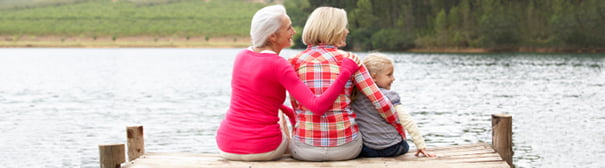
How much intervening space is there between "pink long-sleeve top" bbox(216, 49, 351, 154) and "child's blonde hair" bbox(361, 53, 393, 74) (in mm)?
648

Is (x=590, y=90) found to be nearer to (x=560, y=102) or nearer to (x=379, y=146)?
(x=560, y=102)

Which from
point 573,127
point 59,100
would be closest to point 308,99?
point 573,127

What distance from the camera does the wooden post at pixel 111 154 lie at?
23.3 feet

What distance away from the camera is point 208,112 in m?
26.5

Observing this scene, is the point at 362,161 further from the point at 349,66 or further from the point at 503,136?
the point at 503,136

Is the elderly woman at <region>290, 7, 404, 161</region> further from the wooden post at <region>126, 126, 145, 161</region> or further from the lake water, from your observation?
the lake water

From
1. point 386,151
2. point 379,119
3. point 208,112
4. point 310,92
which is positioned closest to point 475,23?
point 208,112

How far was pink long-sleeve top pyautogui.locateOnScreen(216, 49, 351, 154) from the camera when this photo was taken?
244 inches

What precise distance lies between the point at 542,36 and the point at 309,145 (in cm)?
Result: 9487

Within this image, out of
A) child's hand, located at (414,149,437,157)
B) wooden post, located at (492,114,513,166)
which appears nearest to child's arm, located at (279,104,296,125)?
child's hand, located at (414,149,437,157)

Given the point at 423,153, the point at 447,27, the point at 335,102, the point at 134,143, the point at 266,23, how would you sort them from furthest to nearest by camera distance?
the point at 447,27 → the point at 134,143 → the point at 423,153 → the point at 335,102 → the point at 266,23

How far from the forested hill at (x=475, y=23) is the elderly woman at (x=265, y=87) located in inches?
3489

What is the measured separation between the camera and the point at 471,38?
3917 inches

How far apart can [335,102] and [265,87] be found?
630mm
